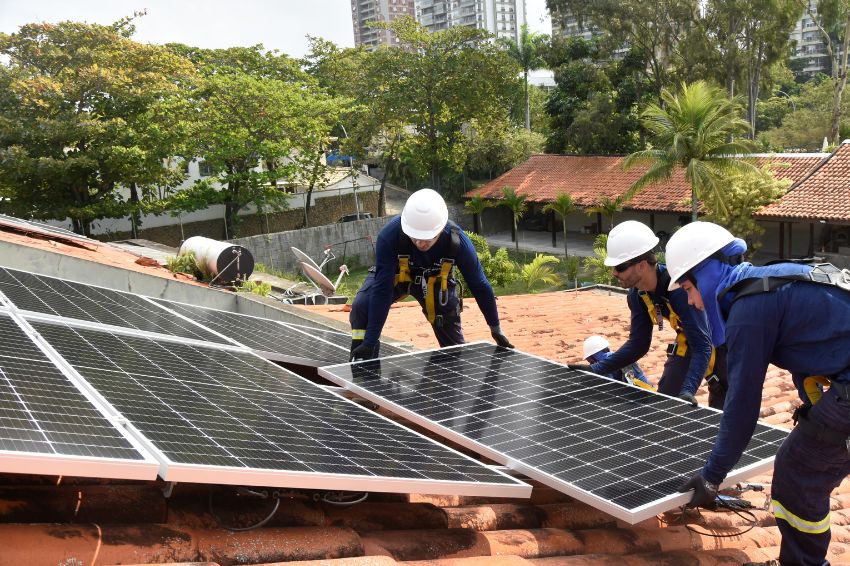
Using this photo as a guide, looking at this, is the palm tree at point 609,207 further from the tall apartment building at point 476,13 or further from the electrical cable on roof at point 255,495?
the tall apartment building at point 476,13

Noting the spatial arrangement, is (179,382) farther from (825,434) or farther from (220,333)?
(825,434)

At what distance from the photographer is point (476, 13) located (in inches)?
6127

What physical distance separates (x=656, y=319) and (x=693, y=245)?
1.82 meters

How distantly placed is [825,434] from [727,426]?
1.50 feet

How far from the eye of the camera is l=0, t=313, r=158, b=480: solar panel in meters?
2.66

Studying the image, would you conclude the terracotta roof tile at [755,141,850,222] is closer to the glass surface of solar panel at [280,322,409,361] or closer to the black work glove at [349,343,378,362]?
the glass surface of solar panel at [280,322,409,361]

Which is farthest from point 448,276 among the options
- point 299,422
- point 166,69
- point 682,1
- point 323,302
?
point 682,1

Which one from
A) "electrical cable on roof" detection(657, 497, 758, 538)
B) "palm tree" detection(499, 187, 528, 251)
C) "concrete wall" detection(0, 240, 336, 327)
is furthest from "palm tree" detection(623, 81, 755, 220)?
"electrical cable on roof" detection(657, 497, 758, 538)

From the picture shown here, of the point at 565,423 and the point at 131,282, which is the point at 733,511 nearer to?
the point at 565,423

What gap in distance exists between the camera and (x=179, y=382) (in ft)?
14.9

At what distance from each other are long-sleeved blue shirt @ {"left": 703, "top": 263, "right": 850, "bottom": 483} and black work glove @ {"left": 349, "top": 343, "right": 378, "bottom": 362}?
11.0 ft

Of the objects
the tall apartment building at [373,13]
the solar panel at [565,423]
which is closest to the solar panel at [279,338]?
the solar panel at [565,423]

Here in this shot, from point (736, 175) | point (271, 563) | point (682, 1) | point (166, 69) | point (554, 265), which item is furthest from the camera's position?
point (682, 1)

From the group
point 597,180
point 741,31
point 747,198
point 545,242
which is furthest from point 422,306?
point 741,31
